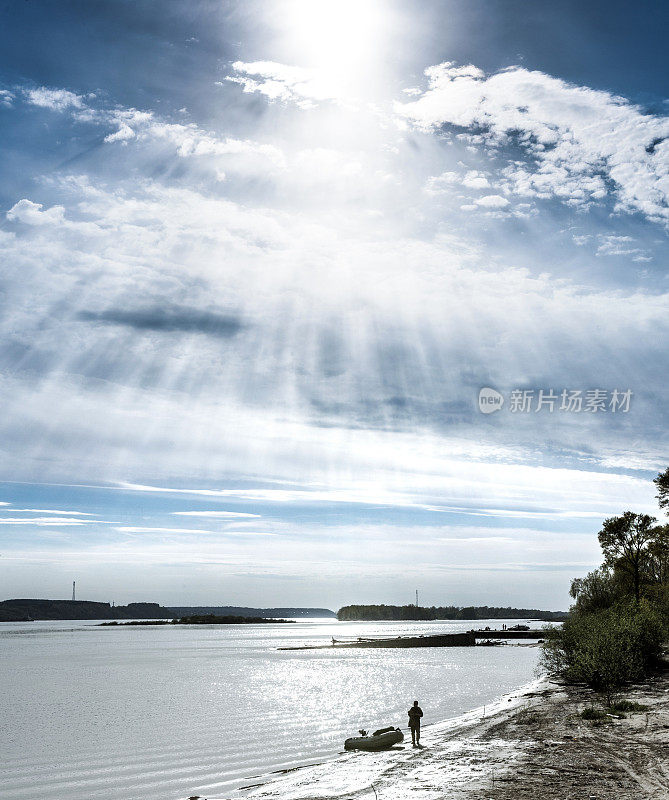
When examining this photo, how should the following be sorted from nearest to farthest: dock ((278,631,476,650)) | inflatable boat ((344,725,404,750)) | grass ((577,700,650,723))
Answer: grass ((577,700,650,723))
inflatable boat ((344,725,404,750))
dock ((278,631,476,650))

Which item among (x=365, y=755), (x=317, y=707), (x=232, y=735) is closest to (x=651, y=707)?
(x=365, y=755)

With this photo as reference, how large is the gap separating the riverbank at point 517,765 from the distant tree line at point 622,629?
650 centimetres

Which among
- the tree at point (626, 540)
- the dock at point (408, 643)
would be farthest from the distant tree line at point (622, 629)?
the dock at point (408, 643)

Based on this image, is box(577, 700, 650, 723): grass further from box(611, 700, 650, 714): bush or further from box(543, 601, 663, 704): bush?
box(543, 601, 663, 704): bush

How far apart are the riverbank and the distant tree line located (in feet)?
21.3

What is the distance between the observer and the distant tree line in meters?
44.2

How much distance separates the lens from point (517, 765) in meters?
25.0

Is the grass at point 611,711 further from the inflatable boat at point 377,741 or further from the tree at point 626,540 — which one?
the tree at point 626,540

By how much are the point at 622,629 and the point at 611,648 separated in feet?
7.43

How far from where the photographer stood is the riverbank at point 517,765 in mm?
21219

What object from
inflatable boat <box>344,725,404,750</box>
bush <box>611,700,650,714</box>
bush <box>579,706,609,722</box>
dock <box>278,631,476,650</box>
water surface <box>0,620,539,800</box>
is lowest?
dock <box>278,631,476,650</box>

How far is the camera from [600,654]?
145ft

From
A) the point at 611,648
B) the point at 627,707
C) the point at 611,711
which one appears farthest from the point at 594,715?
the point at 611,648

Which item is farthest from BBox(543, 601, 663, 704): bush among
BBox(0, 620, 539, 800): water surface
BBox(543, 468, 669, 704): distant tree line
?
BBox(0, 620, 539, 800): water surface
